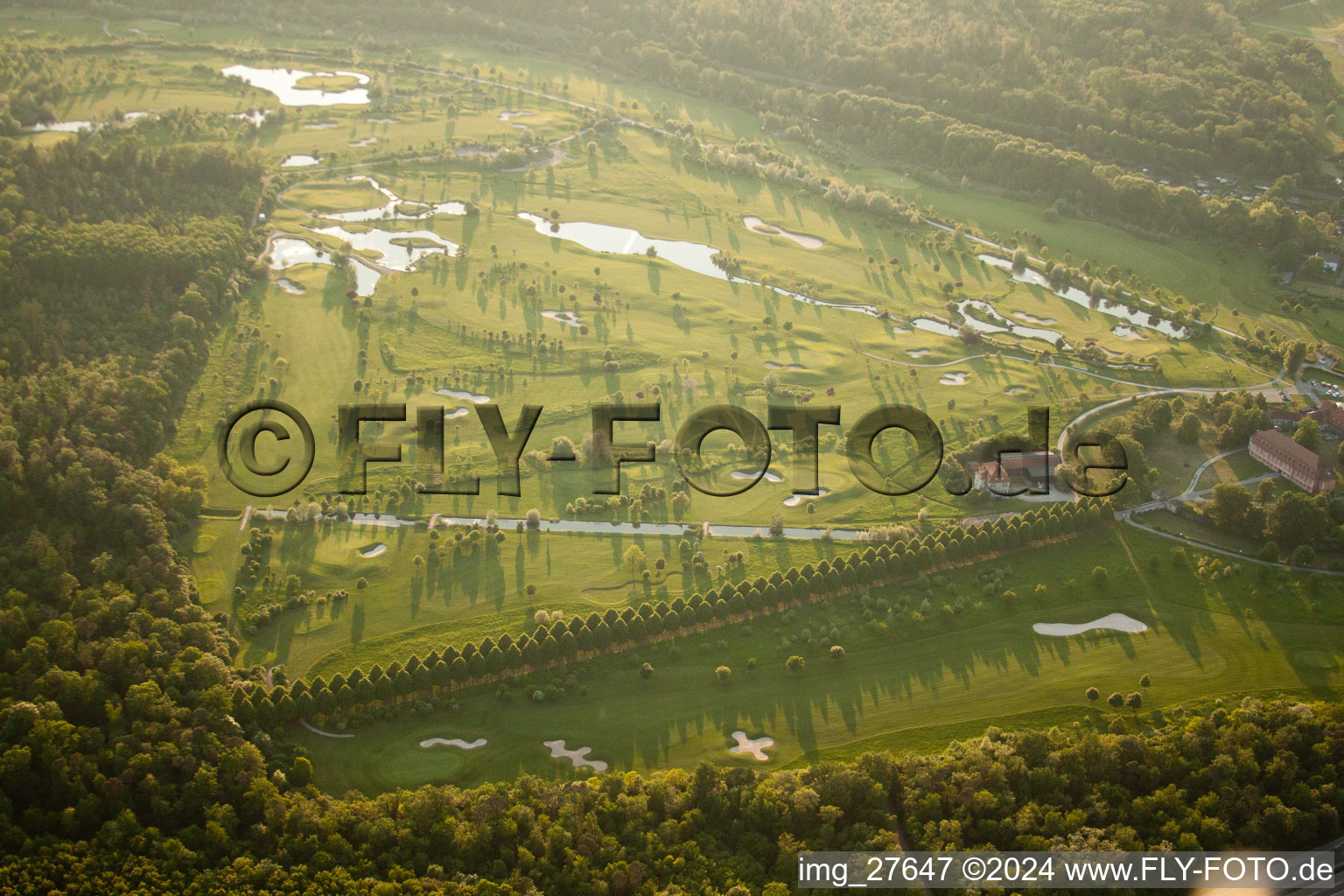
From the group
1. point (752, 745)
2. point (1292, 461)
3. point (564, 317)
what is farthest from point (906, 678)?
point (564, 317)

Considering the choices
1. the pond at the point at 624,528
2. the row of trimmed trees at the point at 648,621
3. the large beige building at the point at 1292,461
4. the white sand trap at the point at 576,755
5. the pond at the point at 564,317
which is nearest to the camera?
the white sand trap at the point at 576,755

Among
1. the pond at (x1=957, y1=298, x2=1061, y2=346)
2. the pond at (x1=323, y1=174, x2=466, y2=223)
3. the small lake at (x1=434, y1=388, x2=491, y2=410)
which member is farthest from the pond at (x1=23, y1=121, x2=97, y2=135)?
the pond at (x1=957, y1=298, x2=1061, y2=346)

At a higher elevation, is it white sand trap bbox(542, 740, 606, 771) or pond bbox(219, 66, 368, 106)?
pond bbox(219, 66, 368, 106)

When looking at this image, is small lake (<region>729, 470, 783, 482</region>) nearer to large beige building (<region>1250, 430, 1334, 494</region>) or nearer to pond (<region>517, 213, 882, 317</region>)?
pond (<region>517, 213, 882, 317</region>)

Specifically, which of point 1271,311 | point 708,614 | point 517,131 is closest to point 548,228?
point 517,131

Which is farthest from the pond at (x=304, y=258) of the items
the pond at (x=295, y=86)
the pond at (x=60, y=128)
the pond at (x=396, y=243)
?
the pond at (x=295, y=86)

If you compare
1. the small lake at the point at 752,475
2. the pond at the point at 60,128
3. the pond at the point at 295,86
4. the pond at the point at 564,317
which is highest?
the pond at the point at 295,86

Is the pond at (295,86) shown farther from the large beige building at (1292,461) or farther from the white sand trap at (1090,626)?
the large beige building at (1292,461)
